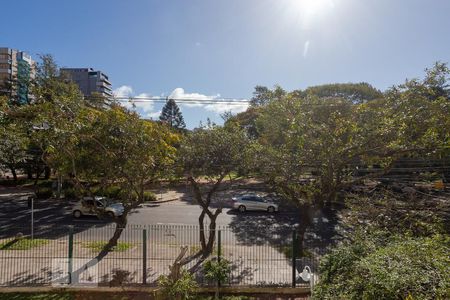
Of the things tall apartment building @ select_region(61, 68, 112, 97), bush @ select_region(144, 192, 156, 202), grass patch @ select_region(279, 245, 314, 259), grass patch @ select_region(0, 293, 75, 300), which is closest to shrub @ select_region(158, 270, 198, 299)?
grass patch @ select_region(0, 293, 75, 300)

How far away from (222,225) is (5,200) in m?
19.3

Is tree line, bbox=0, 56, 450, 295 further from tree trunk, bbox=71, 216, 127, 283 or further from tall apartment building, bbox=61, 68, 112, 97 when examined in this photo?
tall apartment building, bbox=61, 68, 112, 97

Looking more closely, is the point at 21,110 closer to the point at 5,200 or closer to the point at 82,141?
the point at 82,141

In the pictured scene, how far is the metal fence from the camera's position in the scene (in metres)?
9.92

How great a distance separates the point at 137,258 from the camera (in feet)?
37.6

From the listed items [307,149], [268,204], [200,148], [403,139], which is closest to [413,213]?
[403,139]

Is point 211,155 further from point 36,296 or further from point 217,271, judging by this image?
point 36,296

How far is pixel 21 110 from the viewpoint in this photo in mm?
10906

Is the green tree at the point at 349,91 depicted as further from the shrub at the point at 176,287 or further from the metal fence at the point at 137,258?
the shrub at the point at 176,287

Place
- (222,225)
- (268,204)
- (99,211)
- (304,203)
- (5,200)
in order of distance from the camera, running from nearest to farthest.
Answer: (99,211) < (304,203) < (222,225) < (268,204) < (5,200)

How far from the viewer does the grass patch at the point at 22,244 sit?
13.3 m

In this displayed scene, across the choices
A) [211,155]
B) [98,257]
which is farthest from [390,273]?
[98,257]

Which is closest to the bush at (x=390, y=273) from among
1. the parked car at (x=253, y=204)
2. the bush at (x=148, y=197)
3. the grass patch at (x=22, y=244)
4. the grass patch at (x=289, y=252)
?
the grass patch at (x=289, y=252)

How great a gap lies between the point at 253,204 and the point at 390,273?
19.6 m
